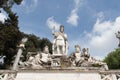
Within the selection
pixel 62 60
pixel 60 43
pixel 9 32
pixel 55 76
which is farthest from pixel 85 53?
pixel 9 32

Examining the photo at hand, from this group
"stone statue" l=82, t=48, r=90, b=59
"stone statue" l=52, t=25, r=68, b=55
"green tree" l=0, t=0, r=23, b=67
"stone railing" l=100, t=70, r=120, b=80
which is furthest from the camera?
"green tree" l=0, t=0, r=23, b=67

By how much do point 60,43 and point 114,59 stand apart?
2383 centimetres

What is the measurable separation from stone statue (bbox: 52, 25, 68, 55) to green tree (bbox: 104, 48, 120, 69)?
22600 mm

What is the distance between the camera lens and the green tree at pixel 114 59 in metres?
44.6

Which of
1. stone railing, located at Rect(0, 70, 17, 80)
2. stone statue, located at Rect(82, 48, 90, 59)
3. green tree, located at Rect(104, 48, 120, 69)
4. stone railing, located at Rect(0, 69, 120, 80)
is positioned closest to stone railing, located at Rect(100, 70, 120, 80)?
stone railing, located at Rect(0, 69, 120, 80)

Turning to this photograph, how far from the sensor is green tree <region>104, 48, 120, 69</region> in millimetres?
44562

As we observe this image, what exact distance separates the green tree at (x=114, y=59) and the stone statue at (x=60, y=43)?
22.6 metres

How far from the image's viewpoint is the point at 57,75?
18.0m

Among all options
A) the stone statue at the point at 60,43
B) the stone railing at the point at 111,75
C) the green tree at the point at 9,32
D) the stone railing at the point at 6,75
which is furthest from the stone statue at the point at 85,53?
the green tree at the point at 9,32

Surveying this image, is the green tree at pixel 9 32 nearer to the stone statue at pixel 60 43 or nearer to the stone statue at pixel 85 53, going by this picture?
the stone statue at pixel 60 43

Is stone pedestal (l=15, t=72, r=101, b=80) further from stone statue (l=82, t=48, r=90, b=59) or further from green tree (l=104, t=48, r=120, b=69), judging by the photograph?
green tree (l=104, t=48, r=120, b=69)

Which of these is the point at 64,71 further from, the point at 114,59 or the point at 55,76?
the point at 114,59

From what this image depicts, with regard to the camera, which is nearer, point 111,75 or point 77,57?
point 111,75

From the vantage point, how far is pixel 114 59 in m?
45.0
